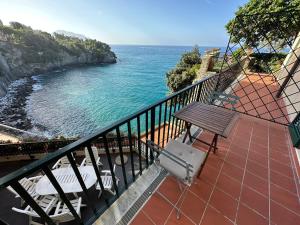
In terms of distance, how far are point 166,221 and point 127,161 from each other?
486 centimetres

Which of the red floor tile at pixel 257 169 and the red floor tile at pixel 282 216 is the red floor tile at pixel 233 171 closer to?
the red floor tile at pixel 257 169

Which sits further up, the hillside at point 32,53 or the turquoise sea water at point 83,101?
the hillside at point 32,53

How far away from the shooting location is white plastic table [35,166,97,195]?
9.30ft

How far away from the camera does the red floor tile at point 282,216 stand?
5.03 feet

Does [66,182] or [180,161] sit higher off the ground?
[180,161]

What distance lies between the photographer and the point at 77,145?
918mm

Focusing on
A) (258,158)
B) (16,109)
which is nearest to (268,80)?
(258,158)

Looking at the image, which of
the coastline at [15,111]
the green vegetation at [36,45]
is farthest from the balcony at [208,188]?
the green vegetation at [36,45]

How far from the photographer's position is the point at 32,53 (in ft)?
105

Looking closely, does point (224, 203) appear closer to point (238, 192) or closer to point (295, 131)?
point (238, 192)

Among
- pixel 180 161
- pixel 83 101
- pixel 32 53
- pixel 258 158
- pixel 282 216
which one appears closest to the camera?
pixel 180 161

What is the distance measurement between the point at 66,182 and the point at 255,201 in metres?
3.31

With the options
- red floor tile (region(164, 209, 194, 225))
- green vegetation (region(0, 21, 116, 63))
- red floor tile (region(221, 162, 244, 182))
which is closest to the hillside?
green vegetation (region(0, 21, 116, 63))

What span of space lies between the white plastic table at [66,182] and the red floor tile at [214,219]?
2.39 meters
